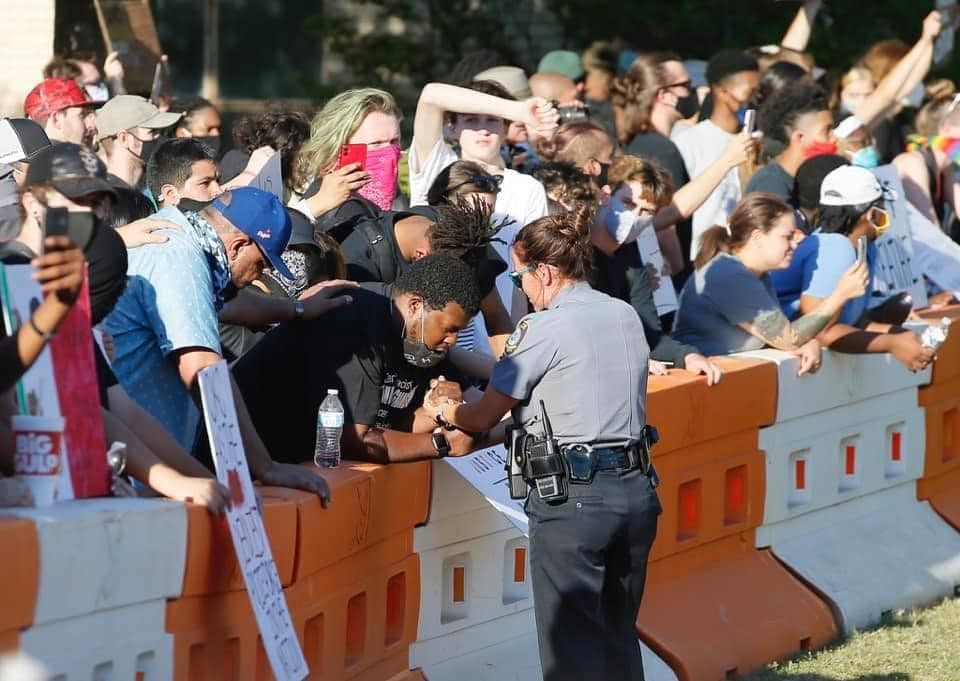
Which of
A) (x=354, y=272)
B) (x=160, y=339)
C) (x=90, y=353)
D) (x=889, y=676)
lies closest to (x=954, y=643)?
(x=889, y=676)

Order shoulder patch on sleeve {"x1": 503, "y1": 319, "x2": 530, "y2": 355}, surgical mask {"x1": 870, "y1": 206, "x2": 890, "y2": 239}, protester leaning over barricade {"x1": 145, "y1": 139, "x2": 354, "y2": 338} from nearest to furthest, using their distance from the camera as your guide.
A: shoulder patch on sleeve {"x1": 503, "y1": 319, "x2": 530, "y2": 355}
protester leaning over barricade {"x1": 145, "y1": 139, "x2": 354, "y2": 338}
surgical mask {"x1": 870, "y1": 206, "x2": 890, "y2": 239}

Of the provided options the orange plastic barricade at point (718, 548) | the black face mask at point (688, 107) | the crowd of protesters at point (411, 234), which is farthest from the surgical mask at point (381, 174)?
the black face mask at point (688, 107)

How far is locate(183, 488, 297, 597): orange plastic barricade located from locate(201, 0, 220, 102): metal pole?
42.0 ft

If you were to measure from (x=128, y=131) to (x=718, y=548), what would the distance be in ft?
11.1

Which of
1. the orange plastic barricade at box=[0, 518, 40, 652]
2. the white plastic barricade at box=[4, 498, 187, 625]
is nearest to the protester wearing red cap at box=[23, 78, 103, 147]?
the white plastic barricade at box=[4, 498, 187, 625]

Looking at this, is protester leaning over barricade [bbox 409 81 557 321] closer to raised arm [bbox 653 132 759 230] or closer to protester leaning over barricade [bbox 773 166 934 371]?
raised arm [bbox 653 132 759 230]

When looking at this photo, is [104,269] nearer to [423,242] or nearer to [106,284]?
[106,284]

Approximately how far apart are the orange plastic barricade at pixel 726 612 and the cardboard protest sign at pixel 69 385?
334cm

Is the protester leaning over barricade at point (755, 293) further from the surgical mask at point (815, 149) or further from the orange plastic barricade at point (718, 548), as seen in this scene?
the surgical mask at point (815, 149)

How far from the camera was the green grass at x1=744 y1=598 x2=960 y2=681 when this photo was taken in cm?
799

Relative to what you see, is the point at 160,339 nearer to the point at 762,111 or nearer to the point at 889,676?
the point at 889,676

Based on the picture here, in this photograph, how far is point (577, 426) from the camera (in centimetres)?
639

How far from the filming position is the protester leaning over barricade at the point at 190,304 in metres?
5.77

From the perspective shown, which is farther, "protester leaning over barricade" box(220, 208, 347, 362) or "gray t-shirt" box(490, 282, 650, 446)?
"protester leaning over barricade" box(220, 208, 347, 362)
